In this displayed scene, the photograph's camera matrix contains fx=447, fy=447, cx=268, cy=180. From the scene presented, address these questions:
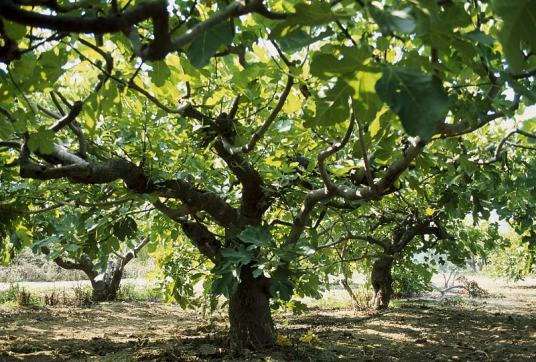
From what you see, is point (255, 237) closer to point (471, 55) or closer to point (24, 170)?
point (24, 170)

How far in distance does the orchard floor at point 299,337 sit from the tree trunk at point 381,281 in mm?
396

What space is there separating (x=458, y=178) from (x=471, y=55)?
3009mm

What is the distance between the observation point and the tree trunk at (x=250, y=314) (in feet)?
13.9

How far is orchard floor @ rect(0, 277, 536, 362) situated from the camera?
4.42 metres

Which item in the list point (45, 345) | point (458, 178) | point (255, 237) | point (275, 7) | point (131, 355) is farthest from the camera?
point (45, 345)

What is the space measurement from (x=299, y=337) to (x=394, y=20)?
5.26 m

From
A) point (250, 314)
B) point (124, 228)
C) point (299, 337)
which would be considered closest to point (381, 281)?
point (299, 337)

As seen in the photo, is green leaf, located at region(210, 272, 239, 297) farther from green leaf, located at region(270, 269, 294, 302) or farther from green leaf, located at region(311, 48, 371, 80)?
green leaf, located at region(311, 48, 371, 80)

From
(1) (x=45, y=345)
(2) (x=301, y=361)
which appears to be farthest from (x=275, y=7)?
(1) (x=45, y=345)

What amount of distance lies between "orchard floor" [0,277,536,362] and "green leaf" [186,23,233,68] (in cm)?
332

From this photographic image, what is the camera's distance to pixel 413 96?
2.62 feet

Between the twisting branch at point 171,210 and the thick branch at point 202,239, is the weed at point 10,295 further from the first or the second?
the twisting branch at point 171,210

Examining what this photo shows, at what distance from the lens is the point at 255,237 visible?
10.2ft

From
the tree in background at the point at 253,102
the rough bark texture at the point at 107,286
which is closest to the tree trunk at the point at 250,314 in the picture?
the tree in background at the point at 253,102
